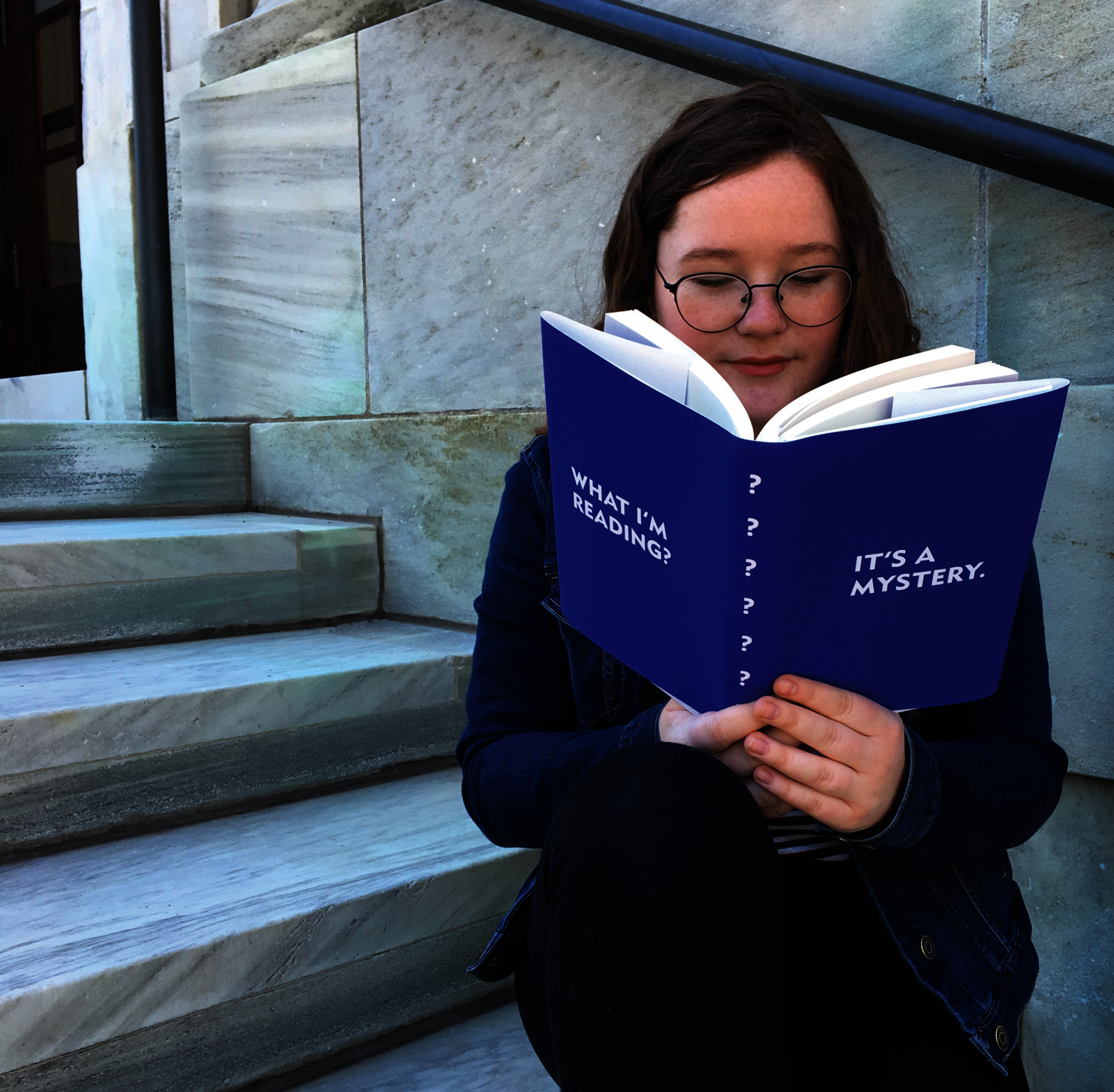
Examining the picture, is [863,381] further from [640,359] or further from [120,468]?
[120,468]

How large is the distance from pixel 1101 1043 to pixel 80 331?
497 cm

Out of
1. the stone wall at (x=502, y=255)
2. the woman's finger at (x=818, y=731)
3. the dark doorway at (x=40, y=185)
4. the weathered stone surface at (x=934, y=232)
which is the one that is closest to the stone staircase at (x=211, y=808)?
the stone wall at (x=502, y=255)

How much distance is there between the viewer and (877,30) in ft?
4.66

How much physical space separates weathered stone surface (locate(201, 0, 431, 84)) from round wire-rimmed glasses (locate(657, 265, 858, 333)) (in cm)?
153

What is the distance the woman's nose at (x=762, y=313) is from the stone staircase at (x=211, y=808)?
0.82 m

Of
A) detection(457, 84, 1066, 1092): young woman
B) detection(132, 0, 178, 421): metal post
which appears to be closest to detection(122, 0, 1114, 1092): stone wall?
detection(132, 0, 178, 421): metal post

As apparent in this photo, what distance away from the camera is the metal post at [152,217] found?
108 inches

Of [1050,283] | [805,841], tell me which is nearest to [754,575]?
[805,841]

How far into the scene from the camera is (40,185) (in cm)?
485

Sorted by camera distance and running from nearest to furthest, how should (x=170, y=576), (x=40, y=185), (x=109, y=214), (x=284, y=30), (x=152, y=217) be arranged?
(x=170, y=576), (x=284, y=30), (x=152, y=217), (x=109, y=214), (x=40, y=185)

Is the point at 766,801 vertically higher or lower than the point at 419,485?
lower

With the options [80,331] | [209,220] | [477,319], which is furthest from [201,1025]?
[80,331]

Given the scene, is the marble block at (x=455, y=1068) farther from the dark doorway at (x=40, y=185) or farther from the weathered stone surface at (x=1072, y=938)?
the dark doorway at (x=40, y=185)

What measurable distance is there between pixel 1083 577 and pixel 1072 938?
490 millimetres
